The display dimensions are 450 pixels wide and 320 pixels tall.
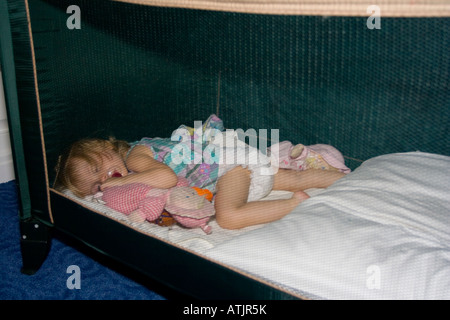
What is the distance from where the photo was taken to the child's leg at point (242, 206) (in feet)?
4.14

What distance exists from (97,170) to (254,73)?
67 centimetres

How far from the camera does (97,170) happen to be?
1411 mm

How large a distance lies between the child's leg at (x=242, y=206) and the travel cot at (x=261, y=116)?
4 centimetres

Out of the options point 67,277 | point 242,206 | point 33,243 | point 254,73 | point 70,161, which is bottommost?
point 67,277

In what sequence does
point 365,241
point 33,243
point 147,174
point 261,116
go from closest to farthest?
1. point 365,241
2. point 147,174
3. point 33,243
4. point 261,116

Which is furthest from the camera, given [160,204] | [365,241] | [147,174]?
[147,174]

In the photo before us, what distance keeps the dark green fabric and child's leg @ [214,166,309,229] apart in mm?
294

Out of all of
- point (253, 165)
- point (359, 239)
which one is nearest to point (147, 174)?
point (253, 165)

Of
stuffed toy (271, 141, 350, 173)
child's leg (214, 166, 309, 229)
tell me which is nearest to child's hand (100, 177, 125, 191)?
child's leg (214, 166, 309, 229)

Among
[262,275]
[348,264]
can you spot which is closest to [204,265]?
[262,275]

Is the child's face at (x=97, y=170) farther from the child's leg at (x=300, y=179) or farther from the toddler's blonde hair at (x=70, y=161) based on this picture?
the child's leg at (x=300, y=179)

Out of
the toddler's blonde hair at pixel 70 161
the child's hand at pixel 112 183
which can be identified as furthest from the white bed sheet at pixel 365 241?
the toddler's blonde hair at pixel 70 161

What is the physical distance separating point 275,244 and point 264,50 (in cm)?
74

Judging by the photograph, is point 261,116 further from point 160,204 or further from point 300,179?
point 160,204
